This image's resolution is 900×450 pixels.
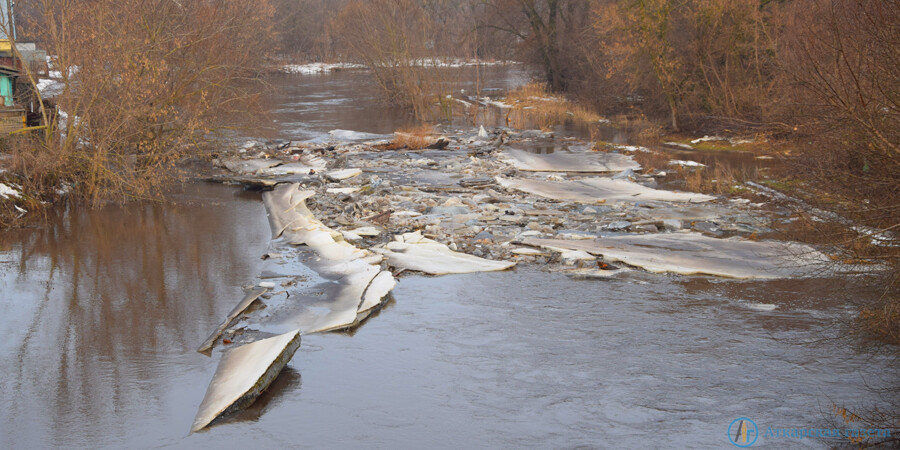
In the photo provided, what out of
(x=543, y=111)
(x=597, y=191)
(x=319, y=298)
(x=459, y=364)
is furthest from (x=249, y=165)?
(x=543, y=111)

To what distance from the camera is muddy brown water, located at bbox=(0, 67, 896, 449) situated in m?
6.24

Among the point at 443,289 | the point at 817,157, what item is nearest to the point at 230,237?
the point at 443,289

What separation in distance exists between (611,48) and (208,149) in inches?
605

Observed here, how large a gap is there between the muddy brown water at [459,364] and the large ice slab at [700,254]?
31cm

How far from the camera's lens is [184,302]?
9.48 metres

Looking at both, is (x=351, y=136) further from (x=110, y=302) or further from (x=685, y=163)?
(x=110, y=302)

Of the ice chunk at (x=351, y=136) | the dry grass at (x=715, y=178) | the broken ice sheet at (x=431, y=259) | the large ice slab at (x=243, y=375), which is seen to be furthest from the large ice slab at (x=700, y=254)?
the ice chunk at (x=351, y=136)

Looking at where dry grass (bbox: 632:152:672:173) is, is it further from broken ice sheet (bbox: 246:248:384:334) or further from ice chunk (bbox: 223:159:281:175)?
broken ice sheet (bbox: 246:248:384:334)

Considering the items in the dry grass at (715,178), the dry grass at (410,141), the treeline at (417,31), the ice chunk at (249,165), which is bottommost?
the dry grass at (715,178)

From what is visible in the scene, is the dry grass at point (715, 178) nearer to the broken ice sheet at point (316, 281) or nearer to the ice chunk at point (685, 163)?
the ice chunk at point (685, 163)

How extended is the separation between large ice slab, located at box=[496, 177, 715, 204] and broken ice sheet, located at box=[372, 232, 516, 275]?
181 inches

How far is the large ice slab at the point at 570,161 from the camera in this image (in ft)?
62.6

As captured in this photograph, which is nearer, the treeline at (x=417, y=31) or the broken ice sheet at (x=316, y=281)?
the broken ice sheet at (x=316, y=281)

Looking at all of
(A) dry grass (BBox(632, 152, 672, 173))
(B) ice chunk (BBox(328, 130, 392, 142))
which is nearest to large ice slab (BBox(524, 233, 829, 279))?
(A) dry grass (BBox(632, 152, 672, 173))
